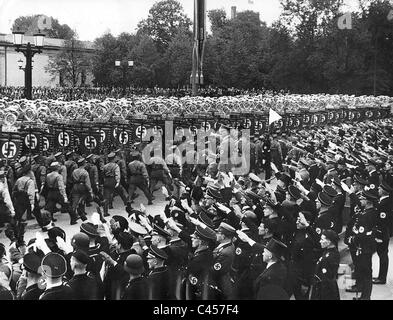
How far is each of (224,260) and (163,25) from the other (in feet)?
114

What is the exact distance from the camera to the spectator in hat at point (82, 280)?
651cm

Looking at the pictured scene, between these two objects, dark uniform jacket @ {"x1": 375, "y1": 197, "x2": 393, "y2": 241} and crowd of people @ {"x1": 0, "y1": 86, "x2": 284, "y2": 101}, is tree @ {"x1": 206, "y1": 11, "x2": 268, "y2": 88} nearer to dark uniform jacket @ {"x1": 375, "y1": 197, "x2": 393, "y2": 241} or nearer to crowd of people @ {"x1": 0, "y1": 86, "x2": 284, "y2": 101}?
crowd of people @ {"x1": 0, "y1": 86, "x2": 284, "y2": 101}

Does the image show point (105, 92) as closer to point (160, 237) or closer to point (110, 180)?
point (110, 180)

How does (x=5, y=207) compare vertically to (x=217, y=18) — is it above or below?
below

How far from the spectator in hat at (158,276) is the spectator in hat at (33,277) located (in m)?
1.09

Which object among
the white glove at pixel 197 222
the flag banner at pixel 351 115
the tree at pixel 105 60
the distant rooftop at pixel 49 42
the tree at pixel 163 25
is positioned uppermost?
the tree at pixel 163 25

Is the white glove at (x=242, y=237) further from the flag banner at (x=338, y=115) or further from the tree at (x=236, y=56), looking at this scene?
the tree at (x=236, y=56)

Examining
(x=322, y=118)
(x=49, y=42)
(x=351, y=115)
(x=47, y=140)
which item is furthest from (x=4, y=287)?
(x=49, y=42)

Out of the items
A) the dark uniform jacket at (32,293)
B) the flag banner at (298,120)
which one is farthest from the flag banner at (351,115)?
the dark uniform jacket at (32,293)

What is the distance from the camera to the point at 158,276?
699cm

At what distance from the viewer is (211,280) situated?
7.20m

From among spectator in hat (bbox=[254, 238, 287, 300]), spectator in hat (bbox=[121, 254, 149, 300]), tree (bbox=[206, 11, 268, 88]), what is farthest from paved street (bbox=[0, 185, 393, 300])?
tree (bbox=[206, 11, 268, 88])

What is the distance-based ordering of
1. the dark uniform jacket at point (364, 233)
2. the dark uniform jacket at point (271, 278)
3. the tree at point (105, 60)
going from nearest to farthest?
the dark uniform jacket at point (271, 278)
the dark uniform jacket at point (364, 233)
the tree at point (105, 60)
